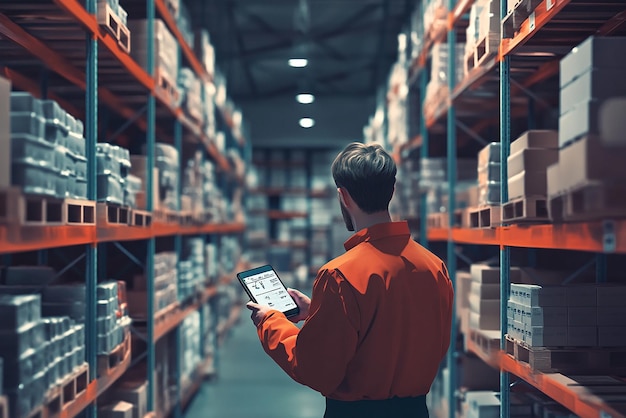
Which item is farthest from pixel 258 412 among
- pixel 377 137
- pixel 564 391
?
pixel 377 137

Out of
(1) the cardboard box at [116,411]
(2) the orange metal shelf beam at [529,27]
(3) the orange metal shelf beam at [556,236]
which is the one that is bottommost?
(1) the cardboard box at [116,411]

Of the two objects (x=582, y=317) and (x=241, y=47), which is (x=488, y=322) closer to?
(x=582, y=317)

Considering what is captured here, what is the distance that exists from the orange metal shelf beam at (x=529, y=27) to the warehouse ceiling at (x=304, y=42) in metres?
9.02

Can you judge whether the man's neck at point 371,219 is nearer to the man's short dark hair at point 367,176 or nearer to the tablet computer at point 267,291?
the man's short dark hair at point 367,176

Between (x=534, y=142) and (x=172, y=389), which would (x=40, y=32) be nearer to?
(x=534, y=142)

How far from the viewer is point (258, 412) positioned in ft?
24.0

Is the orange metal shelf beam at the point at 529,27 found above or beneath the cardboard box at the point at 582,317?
above

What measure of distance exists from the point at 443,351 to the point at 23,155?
1.93 metres

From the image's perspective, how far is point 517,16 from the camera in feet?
13.4

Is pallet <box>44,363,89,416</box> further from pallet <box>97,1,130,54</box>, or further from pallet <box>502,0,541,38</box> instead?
pallet <box>502,0,541,38</box>

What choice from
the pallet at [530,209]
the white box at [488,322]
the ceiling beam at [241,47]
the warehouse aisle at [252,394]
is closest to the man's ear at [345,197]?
the pallet at [530,209]

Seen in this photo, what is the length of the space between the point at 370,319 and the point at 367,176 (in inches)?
22.7

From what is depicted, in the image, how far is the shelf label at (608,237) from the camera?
8.40 feet

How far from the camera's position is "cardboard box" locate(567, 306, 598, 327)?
12.5ft
